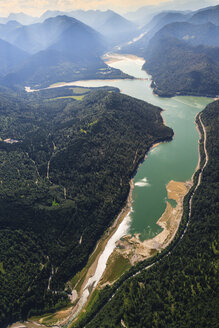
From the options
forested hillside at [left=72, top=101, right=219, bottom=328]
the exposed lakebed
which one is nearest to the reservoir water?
the exposed lakebed

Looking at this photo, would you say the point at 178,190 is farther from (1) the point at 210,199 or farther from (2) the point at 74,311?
(2) the point at 74,311

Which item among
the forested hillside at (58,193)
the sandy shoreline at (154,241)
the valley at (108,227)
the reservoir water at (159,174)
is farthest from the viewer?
the reservoir water at (159,174)

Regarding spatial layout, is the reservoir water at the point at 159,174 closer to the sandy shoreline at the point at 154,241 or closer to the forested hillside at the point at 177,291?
the sandy shoreline at the point at 154,241

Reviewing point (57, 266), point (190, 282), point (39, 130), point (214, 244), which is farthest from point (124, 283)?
point (39, 130)

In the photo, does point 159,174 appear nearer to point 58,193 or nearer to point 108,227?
point 108,227

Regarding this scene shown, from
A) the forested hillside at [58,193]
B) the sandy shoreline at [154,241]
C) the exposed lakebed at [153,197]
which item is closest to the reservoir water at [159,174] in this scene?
the exposed lakebed at [153,197]

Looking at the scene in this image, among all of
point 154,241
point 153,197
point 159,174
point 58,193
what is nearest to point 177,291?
point 154,241
